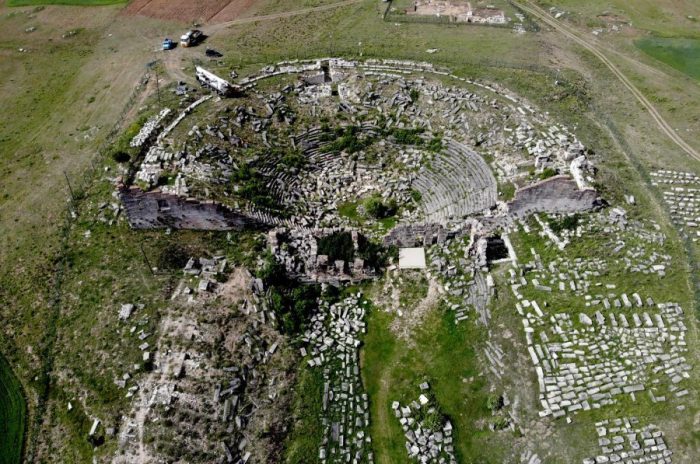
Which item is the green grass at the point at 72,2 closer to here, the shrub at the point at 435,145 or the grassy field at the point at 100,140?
the grassy field at the point at 100,140

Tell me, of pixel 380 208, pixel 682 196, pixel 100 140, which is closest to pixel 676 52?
pixel 682 196

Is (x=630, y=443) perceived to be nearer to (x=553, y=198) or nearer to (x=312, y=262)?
(x=553, y=198)

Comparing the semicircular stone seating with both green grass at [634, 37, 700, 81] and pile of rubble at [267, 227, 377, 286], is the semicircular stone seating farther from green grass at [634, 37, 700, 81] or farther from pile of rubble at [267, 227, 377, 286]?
green grass at [634, 37, 700, 81]

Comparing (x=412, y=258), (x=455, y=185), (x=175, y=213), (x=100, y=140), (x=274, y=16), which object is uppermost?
(x=274, y=16)

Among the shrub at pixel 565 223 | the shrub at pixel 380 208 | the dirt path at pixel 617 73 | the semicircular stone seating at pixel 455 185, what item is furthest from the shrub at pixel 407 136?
the dirt path at pixel 617 73

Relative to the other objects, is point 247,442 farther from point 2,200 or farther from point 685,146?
point 685,146

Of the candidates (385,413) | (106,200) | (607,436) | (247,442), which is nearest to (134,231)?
(106,200)
